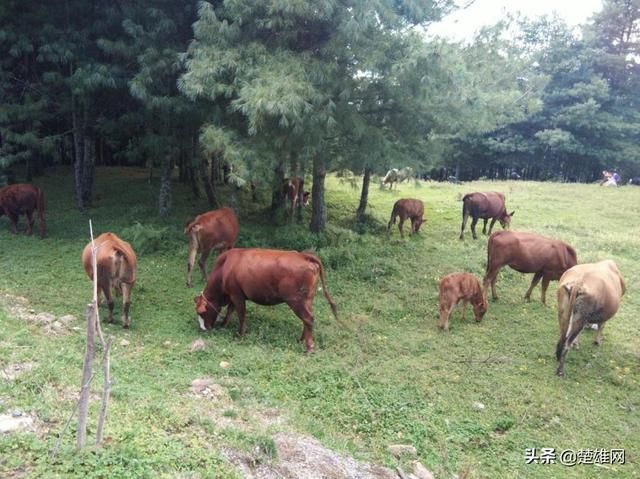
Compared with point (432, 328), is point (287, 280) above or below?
above

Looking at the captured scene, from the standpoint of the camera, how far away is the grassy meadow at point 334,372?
15.2ft

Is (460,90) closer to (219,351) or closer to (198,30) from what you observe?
(198,30)

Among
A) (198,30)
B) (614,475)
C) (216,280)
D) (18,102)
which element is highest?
(198,30)

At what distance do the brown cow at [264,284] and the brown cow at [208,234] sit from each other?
198 centimetres

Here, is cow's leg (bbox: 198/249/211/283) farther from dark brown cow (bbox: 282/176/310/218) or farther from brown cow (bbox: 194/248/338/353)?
dark brown cow (bbox: 282/176/310/218)

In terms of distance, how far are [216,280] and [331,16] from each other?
510 centimetres

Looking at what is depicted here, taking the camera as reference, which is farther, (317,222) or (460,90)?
(317,222)

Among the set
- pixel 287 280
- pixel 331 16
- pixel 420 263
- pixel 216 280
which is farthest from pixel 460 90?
pixel 216 280

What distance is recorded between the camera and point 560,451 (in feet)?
19.5

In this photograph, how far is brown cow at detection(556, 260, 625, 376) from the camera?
732cm

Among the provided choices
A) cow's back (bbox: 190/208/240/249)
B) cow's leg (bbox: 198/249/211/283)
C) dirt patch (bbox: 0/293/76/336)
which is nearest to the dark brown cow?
cow's back (bbox: 190/208/240/249)

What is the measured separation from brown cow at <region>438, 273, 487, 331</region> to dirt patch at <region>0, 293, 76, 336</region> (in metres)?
5.81

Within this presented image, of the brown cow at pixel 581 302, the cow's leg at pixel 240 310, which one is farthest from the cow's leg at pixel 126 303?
the brown cow at pixel 581 302

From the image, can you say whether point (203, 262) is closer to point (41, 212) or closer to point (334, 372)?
point (334, 372)
